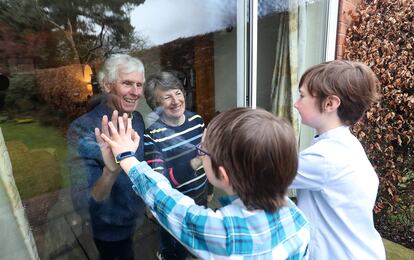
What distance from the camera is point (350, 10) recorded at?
2936 mm

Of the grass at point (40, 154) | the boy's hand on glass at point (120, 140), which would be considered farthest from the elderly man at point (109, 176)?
the grass at point (40, 154)

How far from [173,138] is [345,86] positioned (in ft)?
3.02

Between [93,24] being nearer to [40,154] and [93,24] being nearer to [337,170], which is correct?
[40,154]

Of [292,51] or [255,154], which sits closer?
[255,154]

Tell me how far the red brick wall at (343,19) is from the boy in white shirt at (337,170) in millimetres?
1895

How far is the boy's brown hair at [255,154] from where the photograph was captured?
0.78m

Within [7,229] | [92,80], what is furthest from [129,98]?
[92,80]

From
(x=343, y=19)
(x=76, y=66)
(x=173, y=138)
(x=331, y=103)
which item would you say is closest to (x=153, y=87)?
(x=173, y=138)

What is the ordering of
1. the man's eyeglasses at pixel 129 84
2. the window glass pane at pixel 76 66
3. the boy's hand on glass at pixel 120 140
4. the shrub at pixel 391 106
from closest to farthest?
the boy's hand on glass at pixel 120 140 < the man's eyeglasses at pixel 129 84 < the window glass pane at pixel 76 66 < the shrub at pixel 391 106

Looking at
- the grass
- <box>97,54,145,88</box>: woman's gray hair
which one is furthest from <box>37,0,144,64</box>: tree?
<box>97,54,145,88</box>: woman's gray hair

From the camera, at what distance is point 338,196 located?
1.18 metres

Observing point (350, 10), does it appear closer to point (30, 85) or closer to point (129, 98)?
point (129, 98)

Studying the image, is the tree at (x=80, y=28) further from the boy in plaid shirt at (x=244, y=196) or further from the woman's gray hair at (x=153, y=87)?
the boy in plaid shirt at (x=244, y=196)

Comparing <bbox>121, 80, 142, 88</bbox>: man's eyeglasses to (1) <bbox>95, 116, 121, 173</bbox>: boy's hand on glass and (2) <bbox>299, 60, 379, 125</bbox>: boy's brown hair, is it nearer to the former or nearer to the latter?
(1) <bbox>95, 116, 121, 173</bbox>: boy's hand on glass
